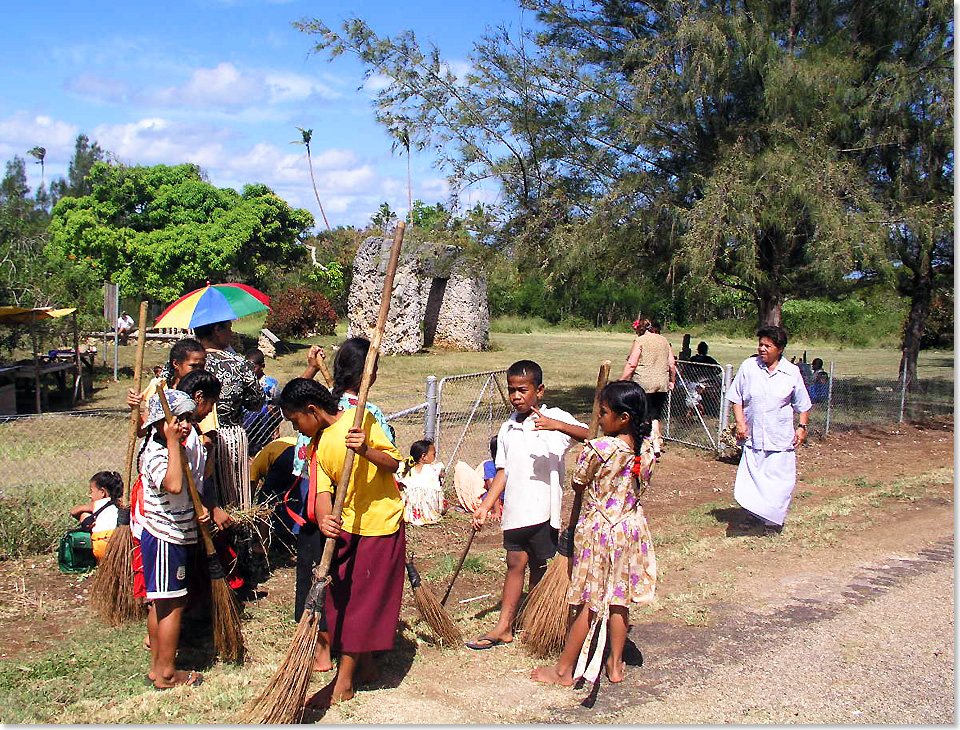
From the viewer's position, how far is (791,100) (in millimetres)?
11766

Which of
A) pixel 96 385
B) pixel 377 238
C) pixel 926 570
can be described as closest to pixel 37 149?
pixel 377 238

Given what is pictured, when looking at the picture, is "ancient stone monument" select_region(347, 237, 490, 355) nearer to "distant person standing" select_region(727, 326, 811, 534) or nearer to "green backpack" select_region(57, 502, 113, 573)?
"distant person standing" select_region(727, 326, 811, 534)

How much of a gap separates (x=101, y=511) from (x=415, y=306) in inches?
735

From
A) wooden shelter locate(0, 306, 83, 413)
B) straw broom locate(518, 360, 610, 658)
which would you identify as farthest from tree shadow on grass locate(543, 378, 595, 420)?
straw broom locate(518, 360, 610, 658)

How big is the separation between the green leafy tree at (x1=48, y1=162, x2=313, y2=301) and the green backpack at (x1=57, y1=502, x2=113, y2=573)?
21.7 metres

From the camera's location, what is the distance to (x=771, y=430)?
7.34 meters

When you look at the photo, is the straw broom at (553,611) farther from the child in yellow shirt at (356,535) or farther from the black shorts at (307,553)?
the black shorts at (307,553)

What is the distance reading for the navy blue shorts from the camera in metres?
4.05

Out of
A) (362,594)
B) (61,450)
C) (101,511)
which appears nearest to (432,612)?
(362,594)

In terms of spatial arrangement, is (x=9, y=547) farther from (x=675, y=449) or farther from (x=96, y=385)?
(x=96, y=385)

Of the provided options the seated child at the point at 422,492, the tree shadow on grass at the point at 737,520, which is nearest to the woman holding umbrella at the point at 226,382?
the seated child at the point at 422,492

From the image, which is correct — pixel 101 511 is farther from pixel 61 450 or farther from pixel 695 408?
pixel 695 408

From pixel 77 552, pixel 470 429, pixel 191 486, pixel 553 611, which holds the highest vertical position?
pixel 191 486

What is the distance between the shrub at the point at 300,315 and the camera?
25.9m
